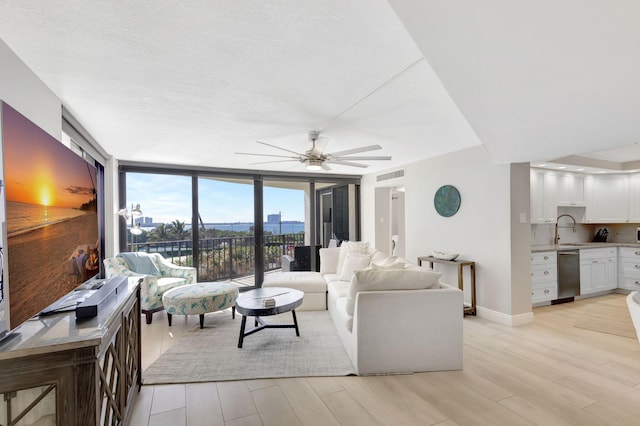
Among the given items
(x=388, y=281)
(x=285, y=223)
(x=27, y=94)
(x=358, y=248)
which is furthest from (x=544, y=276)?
(x=27, y=94)

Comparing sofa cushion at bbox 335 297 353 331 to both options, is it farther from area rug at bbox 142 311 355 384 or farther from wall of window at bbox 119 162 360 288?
wall of window at bbox 119 162 360 288

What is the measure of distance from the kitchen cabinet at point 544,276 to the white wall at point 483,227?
0.77 meters

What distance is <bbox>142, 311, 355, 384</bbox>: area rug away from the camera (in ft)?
8.27

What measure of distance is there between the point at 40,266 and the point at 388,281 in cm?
228

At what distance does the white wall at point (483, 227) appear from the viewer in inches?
143

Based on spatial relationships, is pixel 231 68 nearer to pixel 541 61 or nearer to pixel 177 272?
pixel 541 61

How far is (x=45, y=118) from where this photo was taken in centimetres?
212

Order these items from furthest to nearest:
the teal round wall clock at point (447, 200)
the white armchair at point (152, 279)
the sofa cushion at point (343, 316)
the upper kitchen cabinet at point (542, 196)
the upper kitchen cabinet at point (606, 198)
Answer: the upper kitchen cabinet at point (606, 198) < the upper kitchen cabinet at point (542, 196) < the teal round wall clock at point (447, 200) < the white armchair at point (152, 279) < the sofa cushion at point (343, 316)

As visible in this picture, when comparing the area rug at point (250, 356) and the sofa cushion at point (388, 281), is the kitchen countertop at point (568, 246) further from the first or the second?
the area rug at point (250, 356)

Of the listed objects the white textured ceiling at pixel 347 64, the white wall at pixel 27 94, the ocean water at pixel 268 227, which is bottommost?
the ocean water at pixel 268 227

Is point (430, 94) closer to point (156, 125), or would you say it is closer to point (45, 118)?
point (156, 125)

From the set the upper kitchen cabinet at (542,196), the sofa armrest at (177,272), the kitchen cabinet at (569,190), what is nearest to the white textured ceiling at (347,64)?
the upper kitchen cabinet at (542,196)

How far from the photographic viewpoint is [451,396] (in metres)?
2.18

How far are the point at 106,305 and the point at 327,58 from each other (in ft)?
6.31
